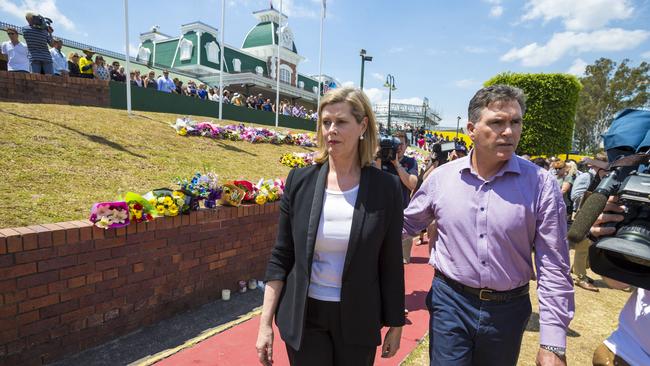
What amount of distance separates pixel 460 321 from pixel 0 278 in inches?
117

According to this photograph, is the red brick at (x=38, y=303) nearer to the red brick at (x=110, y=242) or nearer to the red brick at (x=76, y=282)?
the red brick at (x=76, y=282)

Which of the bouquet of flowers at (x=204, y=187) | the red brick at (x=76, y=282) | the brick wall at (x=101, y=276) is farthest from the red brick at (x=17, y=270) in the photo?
the bouquet of flowers at (x=204, y=187)

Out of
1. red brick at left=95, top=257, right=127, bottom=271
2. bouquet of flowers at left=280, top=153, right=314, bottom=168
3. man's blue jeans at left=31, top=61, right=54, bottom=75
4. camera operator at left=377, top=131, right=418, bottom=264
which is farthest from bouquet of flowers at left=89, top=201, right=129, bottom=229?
man's blue jeans at left=31, top=61, right=54, bottom=75

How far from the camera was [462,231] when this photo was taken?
187 cm

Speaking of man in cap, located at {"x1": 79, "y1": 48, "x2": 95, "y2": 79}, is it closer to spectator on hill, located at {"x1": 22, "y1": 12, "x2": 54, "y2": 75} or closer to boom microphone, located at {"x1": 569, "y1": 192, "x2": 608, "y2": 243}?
spectator on hill, located at {"x1": 22, "y1": 12, "x2": 54, "y2": 75}

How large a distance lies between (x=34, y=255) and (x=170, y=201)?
44.4 inches

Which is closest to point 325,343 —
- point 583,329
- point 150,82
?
point 583,329

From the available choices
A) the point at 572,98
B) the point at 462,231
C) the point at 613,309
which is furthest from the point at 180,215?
the point at 572,98

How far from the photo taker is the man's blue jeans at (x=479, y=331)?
1762mm

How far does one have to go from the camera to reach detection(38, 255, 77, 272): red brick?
261 cm

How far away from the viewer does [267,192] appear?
4656mm

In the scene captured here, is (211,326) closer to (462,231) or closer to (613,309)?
(462,231)

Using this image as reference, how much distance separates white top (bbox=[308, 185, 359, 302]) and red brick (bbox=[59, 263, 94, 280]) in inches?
84.1

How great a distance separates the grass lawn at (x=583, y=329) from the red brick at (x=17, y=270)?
9.72ft
